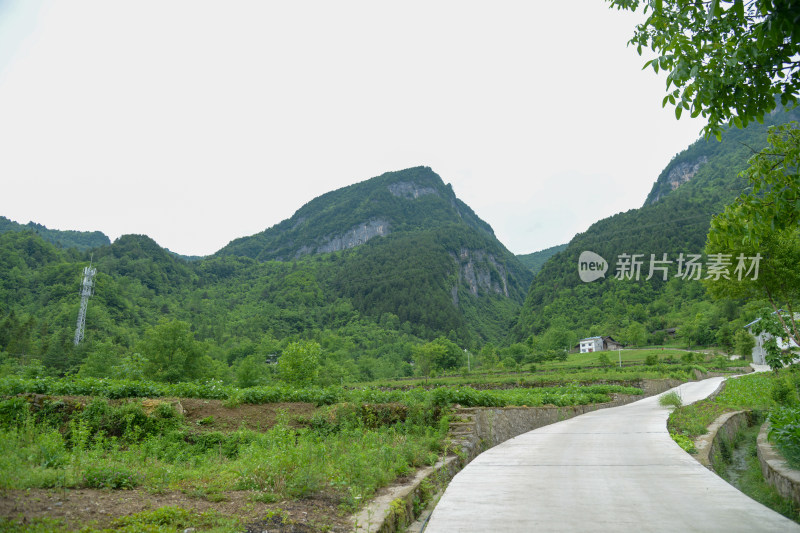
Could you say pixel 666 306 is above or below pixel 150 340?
above

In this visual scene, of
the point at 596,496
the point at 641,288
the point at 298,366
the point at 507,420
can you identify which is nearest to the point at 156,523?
the point at 596,496

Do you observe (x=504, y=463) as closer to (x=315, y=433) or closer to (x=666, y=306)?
(x=315, y=433)

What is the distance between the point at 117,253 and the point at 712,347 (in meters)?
146

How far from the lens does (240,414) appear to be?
995cm

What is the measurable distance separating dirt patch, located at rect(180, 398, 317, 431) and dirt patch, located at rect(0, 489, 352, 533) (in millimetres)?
4624

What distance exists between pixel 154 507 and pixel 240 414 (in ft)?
21.3

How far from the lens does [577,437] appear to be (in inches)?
354

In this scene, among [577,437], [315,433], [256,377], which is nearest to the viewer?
[315,433]

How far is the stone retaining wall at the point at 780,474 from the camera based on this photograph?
457 centimetres

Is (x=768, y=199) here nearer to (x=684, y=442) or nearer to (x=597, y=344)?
(x=684, y=442)

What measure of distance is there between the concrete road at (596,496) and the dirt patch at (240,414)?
15.1ft

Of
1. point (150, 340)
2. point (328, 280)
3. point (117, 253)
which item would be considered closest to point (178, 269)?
point (117, 253)

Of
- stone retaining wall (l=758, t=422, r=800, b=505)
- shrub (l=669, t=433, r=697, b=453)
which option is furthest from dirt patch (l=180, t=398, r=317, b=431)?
stone retaining wall (l=758, t=422, r=800, b=505)

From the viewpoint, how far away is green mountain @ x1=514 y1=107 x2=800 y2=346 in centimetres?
8712
